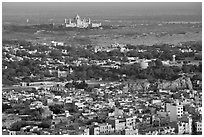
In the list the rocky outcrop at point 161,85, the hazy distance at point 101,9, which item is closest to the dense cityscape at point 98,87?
the rocky outcrop at point 161,85

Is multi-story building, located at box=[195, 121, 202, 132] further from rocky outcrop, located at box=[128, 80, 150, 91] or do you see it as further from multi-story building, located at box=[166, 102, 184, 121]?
rocky outcrop, located at box=[128, 80, 150, 91]

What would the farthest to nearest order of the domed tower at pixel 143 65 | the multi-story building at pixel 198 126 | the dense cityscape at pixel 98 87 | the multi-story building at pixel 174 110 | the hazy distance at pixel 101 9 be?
the domed tower at pixel 143 65
the hazy distance at pixel 101 9
the multi-story building at pixel 174 110
the dense cityscape at pixel 98 87
the multi-story building at pixel 198 126

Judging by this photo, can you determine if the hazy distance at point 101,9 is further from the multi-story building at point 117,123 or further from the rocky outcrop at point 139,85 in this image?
the multi-story building at point 117,123

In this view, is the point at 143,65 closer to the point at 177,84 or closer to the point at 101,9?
the point at 177,84

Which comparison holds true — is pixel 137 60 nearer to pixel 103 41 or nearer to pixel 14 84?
pixel 103 41

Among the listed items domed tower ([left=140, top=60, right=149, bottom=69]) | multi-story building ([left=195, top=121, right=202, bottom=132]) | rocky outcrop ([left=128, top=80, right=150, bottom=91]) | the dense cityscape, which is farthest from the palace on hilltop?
multi-story building ([left=195, top=121, right=202, bottom=132])

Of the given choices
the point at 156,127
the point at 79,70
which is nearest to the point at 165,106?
the point at 156,127
